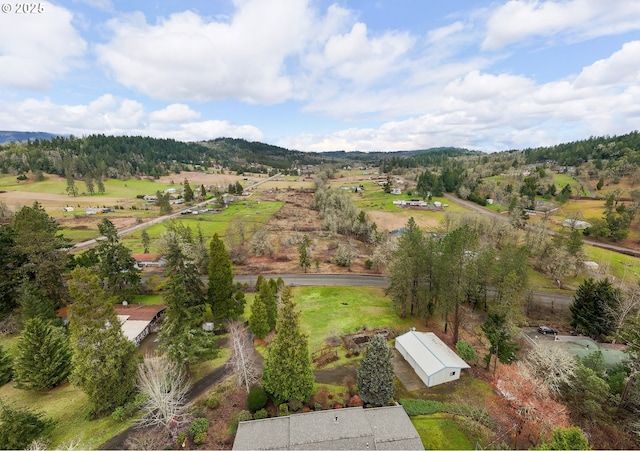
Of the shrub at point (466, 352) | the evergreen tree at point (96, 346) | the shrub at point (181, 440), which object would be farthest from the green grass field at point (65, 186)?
the shrub at point (466, 352)

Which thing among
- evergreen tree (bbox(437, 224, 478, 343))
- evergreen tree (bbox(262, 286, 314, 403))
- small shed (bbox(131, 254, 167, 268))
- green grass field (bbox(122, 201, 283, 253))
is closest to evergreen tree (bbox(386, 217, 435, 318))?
evergreen tree (bbox(437, 224, 478, 343))

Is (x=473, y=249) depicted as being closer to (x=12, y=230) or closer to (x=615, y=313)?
(x=615, y=313)

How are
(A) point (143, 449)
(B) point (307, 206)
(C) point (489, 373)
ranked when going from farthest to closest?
(B) point (307, 206) → (C) point (489, 373) → (A) point (143, 449)

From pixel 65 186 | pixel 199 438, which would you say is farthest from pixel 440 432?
pixel 65 186

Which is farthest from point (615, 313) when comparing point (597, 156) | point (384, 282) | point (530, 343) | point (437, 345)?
point (597, 156)

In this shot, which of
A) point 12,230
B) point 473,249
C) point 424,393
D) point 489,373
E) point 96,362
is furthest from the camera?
point 12,230

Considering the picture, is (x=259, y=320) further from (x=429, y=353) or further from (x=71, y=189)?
(x=71, y=189)

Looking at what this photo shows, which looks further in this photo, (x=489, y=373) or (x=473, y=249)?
(x=473, y=249)
